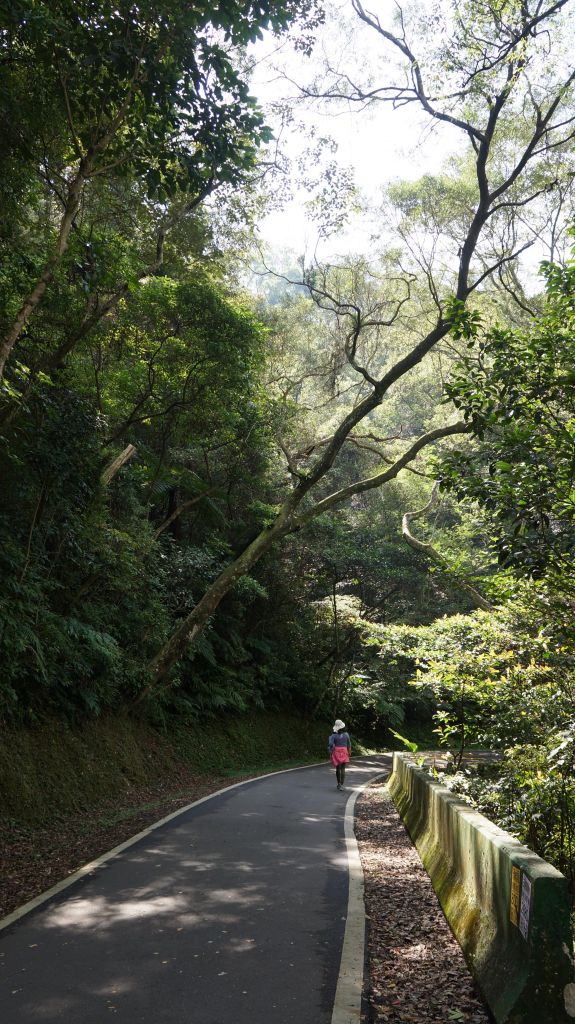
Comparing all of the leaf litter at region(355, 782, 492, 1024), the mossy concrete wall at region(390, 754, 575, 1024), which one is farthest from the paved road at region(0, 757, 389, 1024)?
the mossy concrete wall at region(390, 754, 575, 1024)

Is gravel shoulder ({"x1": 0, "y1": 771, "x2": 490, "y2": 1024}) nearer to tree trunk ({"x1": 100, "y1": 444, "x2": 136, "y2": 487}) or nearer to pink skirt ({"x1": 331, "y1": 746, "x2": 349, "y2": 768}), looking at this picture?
pink skirt ({"x1": 331, "y1": 746, "x2": 349, "y2": 768})

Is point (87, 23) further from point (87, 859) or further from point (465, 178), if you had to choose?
point (465, 178)

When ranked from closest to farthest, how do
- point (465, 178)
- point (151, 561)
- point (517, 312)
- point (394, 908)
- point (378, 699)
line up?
point (394, 908) → point (151, 561) → point (465, 178) → point (517, 312) → point (378, 699)

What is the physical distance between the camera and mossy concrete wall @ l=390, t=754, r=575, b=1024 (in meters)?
3.68

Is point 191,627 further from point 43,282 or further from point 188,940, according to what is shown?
point 188,940

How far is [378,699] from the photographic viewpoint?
31.7 m

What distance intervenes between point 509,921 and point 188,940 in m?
2.41

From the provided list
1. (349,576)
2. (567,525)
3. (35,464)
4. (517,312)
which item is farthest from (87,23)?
(349,576)

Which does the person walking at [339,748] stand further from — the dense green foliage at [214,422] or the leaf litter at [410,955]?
the leaf litter at [410,955]

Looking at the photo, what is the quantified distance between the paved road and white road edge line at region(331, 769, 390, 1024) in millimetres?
70

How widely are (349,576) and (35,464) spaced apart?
22804 mm

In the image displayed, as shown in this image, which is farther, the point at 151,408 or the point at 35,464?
the point at 151,408

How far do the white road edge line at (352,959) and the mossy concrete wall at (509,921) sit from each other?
73 cm

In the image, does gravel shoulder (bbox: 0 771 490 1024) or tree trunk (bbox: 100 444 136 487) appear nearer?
gravel shoulder (bbox: 0 771 490 1024)
